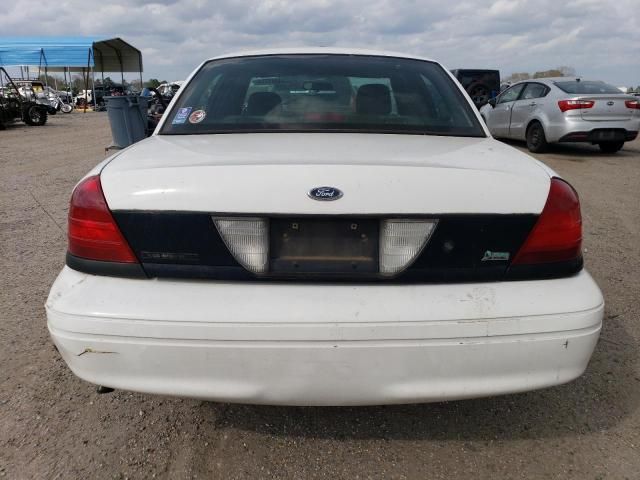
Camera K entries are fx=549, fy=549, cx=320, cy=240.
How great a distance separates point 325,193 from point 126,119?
801 centimetres

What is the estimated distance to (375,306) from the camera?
68.3 inches

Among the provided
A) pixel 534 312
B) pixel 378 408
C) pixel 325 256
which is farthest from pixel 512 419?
pixel 325 256

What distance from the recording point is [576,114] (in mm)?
10203

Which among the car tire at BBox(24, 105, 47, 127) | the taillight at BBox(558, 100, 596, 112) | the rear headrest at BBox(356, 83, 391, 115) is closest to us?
the rear headrest at BBox(356, 83, 391, 115)

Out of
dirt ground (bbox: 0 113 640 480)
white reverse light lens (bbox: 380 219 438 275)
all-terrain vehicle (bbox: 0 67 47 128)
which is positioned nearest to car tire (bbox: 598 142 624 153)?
dirt ground (bbox: 0 113 640 480)

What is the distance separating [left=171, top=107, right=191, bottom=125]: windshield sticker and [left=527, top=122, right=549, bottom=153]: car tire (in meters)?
9.61

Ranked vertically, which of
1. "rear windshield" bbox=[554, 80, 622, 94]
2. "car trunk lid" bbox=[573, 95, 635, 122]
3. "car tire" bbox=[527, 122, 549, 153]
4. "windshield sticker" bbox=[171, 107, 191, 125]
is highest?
"windshield sticker" bbox=[171, 107, 191, 125]

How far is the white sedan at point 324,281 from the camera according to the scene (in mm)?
1728

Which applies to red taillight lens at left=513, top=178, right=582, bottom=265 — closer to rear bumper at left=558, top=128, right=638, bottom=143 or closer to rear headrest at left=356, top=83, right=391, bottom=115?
rear headrest at left=356, top=83, right=391, bottom=115

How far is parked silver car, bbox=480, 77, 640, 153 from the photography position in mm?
10211

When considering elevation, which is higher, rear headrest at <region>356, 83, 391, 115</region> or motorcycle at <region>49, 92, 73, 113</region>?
rear headrest at <region>356, 83, 391, 115</region>

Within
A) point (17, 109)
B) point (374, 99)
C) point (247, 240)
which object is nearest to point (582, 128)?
point (374, 99)

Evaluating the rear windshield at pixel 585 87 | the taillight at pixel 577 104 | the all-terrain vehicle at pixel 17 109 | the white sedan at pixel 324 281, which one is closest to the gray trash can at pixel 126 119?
the white sedan at pixel 324 281

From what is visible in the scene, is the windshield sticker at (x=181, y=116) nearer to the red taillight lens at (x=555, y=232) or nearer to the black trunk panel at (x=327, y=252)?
the black trunk panel at (x=327, y=252)
